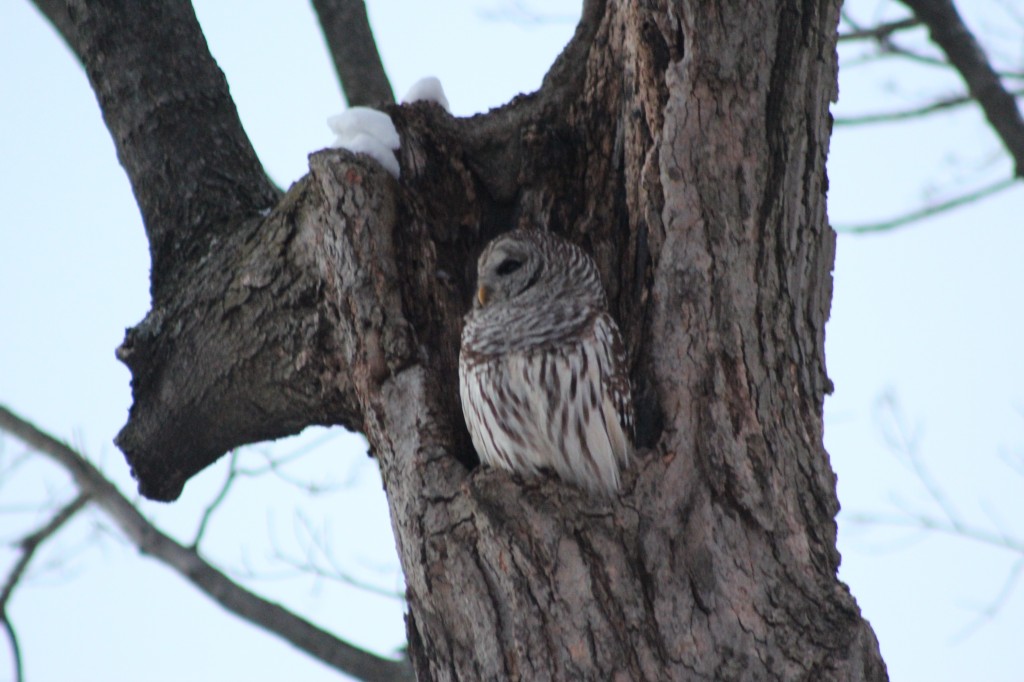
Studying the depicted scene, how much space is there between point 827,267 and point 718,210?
0.41m

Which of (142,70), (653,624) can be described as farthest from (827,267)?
(142,70)

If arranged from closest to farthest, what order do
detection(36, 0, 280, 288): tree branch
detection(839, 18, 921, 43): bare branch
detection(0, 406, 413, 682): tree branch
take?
1. detection(36, 0, 280, 288): tree branch
2. detection(0, 406, 413, 682): tree branch
3. detection(839, 18, 921, 43): bare branch

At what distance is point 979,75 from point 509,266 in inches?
92.5

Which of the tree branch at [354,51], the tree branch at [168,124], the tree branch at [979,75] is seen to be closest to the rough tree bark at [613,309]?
the tree branch at [168,124]

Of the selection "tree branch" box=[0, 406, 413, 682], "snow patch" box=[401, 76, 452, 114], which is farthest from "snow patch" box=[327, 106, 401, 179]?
"tree branch" box=[0, 406, 413, 682]

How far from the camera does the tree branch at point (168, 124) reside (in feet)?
11.8

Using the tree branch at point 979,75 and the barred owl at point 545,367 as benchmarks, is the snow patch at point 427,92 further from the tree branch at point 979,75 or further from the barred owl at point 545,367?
the tree branch at point 979,75

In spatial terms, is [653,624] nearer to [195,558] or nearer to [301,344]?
[301,344]

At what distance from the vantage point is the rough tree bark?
260cm

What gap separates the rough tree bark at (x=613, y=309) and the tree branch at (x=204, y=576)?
1183mm

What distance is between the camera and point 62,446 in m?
5.27

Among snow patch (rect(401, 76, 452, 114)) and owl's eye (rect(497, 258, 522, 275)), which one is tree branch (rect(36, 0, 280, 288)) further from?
owl's eye (rect(497, 258, 522, 275))

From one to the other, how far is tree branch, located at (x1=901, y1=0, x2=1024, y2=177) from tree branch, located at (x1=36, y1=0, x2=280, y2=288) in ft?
9.47

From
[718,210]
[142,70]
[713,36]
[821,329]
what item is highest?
[142,70]
